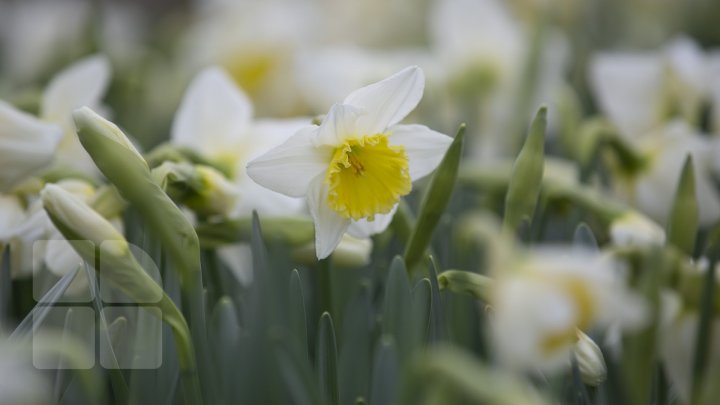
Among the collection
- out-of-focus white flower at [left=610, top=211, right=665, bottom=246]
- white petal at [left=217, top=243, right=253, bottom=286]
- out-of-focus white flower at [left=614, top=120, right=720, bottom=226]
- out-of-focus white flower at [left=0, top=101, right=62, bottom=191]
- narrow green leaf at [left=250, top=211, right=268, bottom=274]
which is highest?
out-of-focus white flower at [left=0, top=101, right=62, bottom=191]

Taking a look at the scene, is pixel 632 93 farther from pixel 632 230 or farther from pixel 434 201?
pixel 434 201

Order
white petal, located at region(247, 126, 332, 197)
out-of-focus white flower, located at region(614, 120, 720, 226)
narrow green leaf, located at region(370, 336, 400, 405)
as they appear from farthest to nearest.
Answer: out-of-focus white flower, located at region(614, 120, 720, 226) < white petal, located at region(247, 126, 332, 197) < narrow green leaf, located at region(370, 336, 400, 405)

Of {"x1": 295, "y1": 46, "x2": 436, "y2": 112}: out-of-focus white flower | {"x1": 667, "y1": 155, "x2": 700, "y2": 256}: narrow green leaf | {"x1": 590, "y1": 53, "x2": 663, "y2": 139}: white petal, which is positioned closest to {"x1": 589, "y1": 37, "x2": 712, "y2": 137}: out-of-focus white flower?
{"x1": 590, "y1": 53, "x2": 663, "y2": 139}: white petal

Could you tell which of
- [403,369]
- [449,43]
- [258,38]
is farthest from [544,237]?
[258,38]

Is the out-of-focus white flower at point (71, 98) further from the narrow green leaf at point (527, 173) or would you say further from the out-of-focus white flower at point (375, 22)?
the out-of-focus white flower at point (375, 22)

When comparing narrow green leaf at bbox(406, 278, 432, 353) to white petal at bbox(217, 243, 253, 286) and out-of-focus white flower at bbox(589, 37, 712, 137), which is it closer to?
white petal at bbox(217, 243, 253, 286)

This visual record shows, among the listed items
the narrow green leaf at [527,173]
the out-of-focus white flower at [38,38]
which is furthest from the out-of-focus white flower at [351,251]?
the out-of-focus white flower at [38,38]

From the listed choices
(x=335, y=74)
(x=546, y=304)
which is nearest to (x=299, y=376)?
(x=546, y=304)
